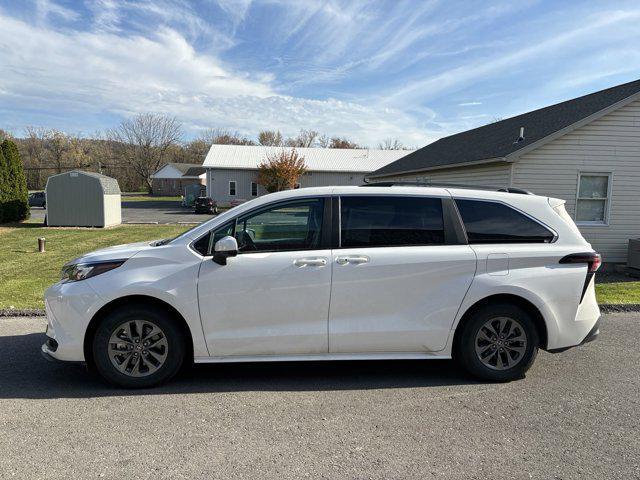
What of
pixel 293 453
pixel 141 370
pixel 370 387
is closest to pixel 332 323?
pixel 370 387

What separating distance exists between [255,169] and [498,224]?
37293mm

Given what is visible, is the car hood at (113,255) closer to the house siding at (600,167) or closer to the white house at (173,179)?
the house siding at (600,167)

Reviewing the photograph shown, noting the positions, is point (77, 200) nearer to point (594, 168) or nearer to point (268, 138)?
point (594, 168)

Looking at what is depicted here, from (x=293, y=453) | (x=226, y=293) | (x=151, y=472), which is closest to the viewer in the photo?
(x=151, y=472)

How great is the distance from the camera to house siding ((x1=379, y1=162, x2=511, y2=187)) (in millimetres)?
11625

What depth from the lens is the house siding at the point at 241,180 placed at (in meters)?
40.0

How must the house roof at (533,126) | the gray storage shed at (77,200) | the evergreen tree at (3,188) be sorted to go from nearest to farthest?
the house roof at (533,126) < the gray storage shed at (77,200) < the evergreen tree at (3,188)

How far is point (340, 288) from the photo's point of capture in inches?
153

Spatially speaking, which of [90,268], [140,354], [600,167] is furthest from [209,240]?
[600,167]

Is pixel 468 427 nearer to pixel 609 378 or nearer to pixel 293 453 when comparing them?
pixel 293 453

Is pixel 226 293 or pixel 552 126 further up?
pixel 552 126

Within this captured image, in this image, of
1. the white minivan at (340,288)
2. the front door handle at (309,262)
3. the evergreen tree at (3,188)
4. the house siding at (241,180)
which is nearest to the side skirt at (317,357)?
the white minivan at (340,288)

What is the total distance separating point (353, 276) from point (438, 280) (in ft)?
2.61

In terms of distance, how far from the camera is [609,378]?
4289mm
